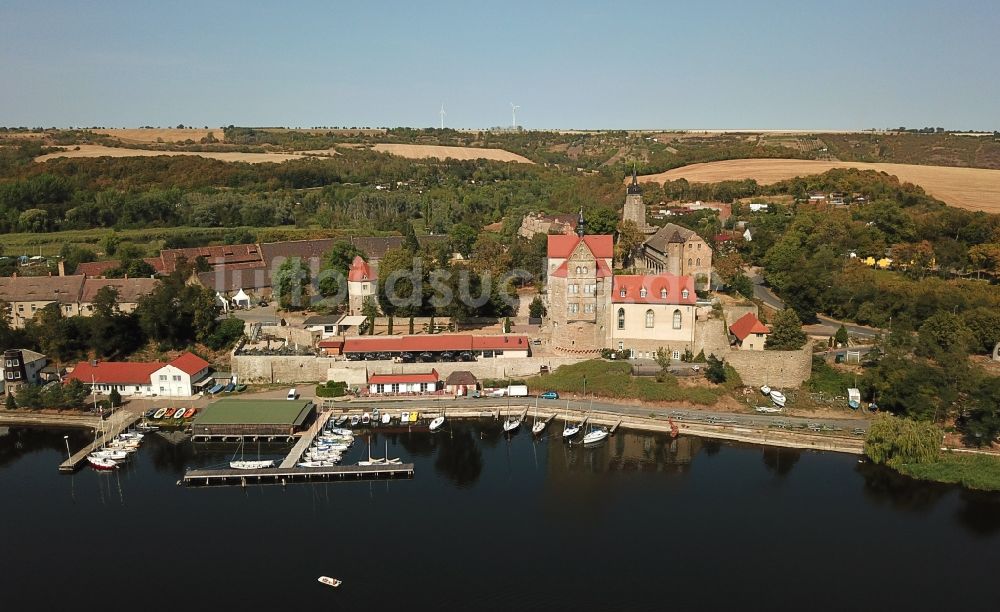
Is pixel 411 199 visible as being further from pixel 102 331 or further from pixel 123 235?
pixel 102 331

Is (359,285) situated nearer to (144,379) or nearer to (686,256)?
(144,379)

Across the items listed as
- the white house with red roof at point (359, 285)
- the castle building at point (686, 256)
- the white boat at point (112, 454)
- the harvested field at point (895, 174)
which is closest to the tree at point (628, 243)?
the castle building at point (686, 256)

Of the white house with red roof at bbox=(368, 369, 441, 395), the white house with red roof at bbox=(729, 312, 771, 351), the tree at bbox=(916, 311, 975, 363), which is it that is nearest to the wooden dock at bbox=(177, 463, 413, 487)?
the white house with red roof at bbox=(368, 369, 441, 395)

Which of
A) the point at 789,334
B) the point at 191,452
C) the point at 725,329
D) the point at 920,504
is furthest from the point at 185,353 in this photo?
the point at 920,504

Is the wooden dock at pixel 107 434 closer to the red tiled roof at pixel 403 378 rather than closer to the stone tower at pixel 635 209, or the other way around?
the red tiled roof at pixel 403 378

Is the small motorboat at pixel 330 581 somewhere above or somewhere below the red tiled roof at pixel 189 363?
below

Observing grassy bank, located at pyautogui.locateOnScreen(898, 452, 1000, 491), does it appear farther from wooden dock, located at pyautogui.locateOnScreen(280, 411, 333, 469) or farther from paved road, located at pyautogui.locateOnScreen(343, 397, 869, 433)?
wooden dock, located at pyautogui.locateOnScreen(280, 411, 333, 469)

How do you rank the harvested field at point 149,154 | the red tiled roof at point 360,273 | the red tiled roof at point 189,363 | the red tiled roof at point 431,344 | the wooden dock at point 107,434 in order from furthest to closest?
the harvested field at point 149,154 < the red tiled roof at point 360,273 < the red tiled roof at point 431,344 < the red tiled roof at point 189,363 < the wooden dock at point 107,434
